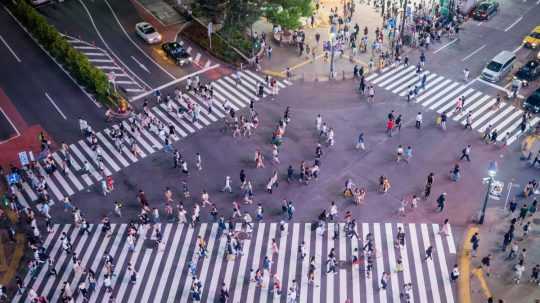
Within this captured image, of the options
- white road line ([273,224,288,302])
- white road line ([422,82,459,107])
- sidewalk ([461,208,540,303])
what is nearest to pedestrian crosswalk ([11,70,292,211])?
white road line ([422,82,459,107])

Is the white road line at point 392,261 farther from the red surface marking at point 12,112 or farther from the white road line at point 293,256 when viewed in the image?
the red surface marking at point 12,112

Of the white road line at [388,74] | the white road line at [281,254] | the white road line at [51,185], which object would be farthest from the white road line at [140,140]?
the white road line at [388,74]

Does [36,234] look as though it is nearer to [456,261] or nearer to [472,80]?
[456,261]

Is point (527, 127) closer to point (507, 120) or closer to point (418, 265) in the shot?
point (507, 120)

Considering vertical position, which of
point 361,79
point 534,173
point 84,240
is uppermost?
point 361,79

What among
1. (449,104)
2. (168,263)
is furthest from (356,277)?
(449,104)

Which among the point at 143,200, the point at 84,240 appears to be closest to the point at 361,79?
the point at 143,200
